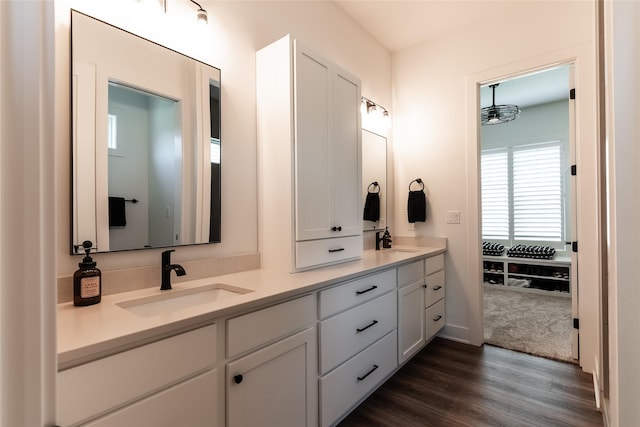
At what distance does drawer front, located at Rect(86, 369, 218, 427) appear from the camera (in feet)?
3.04

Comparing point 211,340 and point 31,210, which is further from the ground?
point 31,210

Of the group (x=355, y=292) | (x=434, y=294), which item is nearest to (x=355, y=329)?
(x=355, y=292)

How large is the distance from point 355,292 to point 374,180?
1510mm

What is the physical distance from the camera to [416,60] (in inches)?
131

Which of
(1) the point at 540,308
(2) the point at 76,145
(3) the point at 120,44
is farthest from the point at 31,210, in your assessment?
(1) the point at 540,308

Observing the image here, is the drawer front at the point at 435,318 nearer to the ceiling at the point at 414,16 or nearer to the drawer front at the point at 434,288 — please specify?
the drawer front at the point at 434,288

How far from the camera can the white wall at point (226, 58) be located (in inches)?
50.0

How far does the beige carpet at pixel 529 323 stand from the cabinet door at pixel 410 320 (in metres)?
0.86

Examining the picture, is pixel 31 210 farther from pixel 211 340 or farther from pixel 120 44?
pixel 120 44

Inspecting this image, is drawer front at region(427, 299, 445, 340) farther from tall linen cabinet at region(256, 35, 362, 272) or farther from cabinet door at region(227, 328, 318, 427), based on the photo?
cabinet door at region(227, 328, 318, 427)

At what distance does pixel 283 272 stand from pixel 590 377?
92.3 inches

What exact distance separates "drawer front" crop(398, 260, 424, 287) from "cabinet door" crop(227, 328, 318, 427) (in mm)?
973

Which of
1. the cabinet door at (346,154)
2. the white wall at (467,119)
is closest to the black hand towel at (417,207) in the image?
the white wall at (467,119)

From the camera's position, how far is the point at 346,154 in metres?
2.26
